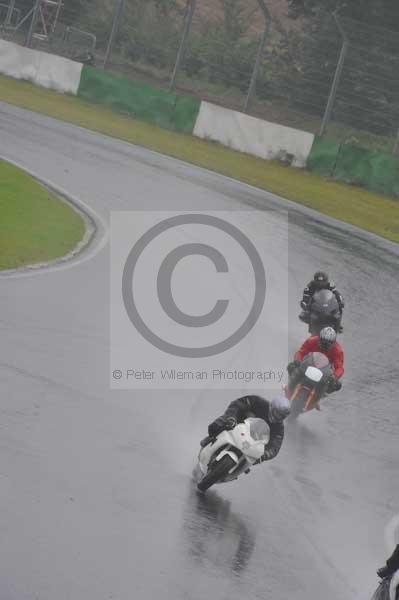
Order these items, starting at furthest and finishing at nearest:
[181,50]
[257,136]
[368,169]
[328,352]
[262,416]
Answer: [181,50], [257,136], [368,169], [328,352], [262,416]

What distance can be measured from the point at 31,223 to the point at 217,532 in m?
12.0

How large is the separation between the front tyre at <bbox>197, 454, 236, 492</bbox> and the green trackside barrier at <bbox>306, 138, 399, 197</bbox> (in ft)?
88.4

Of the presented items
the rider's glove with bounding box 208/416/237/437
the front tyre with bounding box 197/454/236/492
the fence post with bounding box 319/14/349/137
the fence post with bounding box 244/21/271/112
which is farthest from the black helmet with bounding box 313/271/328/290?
the fence post with bounding box 244/21/271/112

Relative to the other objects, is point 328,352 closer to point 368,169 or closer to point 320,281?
point 320,281

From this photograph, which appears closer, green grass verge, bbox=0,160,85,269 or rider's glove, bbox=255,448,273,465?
rider's glove, bbox=255,448,273,465

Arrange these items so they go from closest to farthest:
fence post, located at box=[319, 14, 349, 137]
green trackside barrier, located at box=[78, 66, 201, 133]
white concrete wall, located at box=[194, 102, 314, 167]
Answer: white concrete wall, located at box=[194, 102, 314, 167] → fence post, located at box=[319, 14, 349, 137] → green trackside barrier, located at box=[78, 66, 201, 133]

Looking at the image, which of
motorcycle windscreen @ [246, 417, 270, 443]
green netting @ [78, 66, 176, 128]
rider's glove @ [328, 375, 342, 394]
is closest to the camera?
motorcycle windscreen @ [246, 417, 270, 443]

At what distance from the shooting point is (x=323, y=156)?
3728 cm

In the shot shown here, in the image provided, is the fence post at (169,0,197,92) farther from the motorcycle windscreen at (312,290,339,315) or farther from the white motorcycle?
the white motorcycle

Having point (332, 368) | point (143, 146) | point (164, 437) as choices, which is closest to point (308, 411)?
point (332, 368)

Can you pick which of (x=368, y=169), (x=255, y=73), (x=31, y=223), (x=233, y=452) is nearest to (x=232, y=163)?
(x=368, y=169)

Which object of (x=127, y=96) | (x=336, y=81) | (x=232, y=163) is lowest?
(x=232, y=163)

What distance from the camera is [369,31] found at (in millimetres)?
38094

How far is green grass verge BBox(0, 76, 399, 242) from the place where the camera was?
32.2 meters
